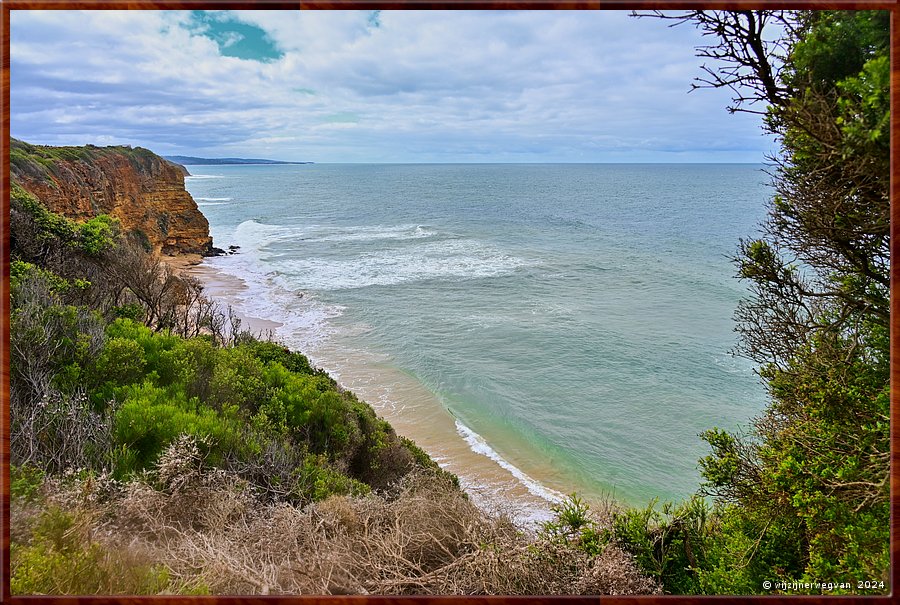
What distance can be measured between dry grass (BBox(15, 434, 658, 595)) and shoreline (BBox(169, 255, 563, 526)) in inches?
28.4

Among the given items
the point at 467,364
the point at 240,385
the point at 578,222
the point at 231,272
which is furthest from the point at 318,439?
the point at 578,222

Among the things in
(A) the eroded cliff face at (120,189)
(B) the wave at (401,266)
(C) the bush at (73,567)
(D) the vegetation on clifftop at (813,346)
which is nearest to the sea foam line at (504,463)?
(D) the vegetation on clifftop at (813,346)

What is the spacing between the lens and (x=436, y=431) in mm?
10945

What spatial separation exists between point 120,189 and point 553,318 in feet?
55.7

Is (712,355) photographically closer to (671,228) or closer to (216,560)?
(216,560)

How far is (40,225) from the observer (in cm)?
841

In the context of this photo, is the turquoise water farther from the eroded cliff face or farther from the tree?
the tree

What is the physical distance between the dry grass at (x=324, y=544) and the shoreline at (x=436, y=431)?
0.72 m

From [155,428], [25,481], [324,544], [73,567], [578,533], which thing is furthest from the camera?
[155,428]

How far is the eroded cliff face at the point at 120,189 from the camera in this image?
1352cm

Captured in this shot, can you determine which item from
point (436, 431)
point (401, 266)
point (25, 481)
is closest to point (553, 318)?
point (436, 431)

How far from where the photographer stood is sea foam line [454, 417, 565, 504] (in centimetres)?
858

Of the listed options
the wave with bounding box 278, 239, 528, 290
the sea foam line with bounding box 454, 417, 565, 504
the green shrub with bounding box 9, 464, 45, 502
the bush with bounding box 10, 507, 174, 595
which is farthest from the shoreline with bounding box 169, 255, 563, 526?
the wave with bounding box 278, 239, 528, 290

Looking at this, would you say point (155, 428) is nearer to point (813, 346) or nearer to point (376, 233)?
point (813, 346)
